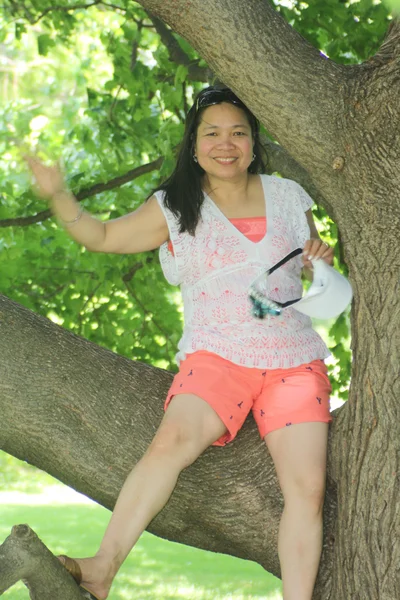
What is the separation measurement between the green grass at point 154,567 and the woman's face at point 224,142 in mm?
5101

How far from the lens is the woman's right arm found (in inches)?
127

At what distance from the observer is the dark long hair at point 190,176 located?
3.40 meters

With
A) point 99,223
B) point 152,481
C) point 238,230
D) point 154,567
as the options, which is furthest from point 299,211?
point 154,567

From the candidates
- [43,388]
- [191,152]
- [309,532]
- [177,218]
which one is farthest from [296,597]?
[191,152]

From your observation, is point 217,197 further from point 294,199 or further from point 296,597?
point 296,597

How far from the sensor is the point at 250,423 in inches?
129

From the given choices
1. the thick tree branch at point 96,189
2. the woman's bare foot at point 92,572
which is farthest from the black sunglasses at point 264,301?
the thick tree branch at point 96,189

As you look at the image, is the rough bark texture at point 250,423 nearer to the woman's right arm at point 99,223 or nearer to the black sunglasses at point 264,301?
the black sunglasses at point 264,301

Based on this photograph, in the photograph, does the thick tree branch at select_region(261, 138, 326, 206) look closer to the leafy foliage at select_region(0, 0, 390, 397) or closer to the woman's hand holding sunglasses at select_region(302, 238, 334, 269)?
the leafy foliage at select_region(0, 0, 390, 397)

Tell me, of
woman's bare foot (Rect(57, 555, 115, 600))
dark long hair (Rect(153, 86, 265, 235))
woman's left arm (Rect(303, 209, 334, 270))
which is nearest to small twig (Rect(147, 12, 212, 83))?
dark long hair (Rect(153, 86, 265, 235))

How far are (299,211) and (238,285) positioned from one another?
417 mm

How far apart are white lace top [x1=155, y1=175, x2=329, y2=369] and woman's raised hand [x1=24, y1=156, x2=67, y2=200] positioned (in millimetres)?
393

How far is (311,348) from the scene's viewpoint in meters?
3.26

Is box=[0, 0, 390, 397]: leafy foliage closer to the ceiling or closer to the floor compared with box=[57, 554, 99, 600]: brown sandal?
closer to the ceiling
